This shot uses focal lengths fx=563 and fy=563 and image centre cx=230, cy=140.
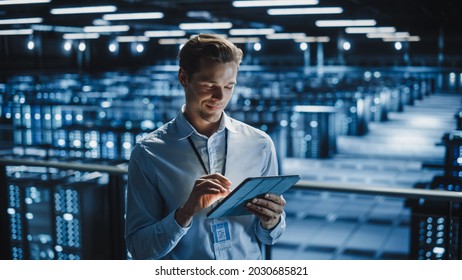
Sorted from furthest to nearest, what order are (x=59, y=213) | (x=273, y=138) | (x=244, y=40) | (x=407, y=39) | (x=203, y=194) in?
(x=244, y=40)
(x=407, y=39)
(x=273, y=138)
(x=59, y=213)
(x=203, y=194)

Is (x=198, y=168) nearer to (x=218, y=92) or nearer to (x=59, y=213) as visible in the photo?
(x=218, y=92)

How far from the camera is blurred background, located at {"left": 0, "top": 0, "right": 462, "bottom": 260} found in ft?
12.8

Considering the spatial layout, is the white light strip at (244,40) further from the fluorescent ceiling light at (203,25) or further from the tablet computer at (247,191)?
the tablet computer at (247,191)

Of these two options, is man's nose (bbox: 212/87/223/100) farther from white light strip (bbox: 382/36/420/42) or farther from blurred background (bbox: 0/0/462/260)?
white light strip (bbox: 382/36/420/42)

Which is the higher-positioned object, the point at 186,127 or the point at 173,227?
the point at 186,127

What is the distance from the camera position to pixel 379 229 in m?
6.60

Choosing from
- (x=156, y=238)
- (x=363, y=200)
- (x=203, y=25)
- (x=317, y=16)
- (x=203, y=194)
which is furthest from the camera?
(x=203, y=25)

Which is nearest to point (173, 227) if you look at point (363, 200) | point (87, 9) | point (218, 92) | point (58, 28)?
point (218, 92)

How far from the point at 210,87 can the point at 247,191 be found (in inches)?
10.7

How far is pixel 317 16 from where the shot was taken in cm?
1491

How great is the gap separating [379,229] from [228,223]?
551 centimetres

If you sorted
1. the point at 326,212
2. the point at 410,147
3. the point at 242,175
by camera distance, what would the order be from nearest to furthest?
1. the point at 242,175
2. the point at 326,212
3. the point at 410,147
